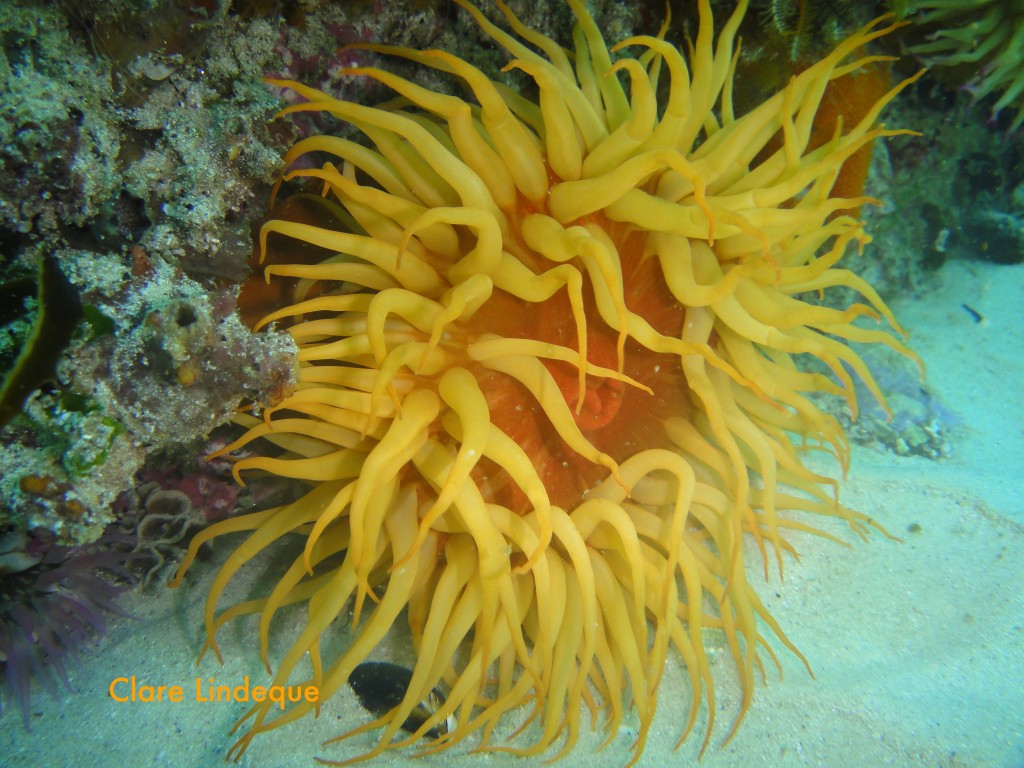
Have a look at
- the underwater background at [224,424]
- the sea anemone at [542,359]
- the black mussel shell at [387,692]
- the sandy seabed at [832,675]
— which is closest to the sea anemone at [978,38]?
the underwater background at [224,424]

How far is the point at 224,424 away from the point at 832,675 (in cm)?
315

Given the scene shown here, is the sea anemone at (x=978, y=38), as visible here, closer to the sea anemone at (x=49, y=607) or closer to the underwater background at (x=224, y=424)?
the underwater background at (x=224, y=424)

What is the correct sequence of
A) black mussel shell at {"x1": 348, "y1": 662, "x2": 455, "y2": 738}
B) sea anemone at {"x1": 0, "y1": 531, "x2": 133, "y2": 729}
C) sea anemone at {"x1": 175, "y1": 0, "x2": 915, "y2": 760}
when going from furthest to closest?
1. black mussel shell at {"x1": 348, "y1": 662, "x2": 455, "y2": 738}
2. sea anemone at {"x1": 0, "y1": 531, "x2": 133, "y2": 729}
3. sea anemone at {"x1": 175, "y1": 0, "x2": 915, "y2": 760}

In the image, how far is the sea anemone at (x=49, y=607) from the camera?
2.60m

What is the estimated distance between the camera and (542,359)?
2602 millimetres

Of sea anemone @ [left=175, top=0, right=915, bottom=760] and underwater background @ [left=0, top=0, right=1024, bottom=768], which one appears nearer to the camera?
underwater background @ [left=0, top=0, right=1024, bottom=768]

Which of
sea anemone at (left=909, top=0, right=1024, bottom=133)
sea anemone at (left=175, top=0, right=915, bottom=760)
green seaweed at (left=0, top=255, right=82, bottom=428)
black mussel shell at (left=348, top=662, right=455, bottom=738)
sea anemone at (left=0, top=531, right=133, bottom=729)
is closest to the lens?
green seaweed at (left=0, top=255, right=82, bottom=428)

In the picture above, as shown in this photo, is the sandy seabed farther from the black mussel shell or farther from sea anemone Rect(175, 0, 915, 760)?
sea anemone Rect(175, 0, 915, 760)

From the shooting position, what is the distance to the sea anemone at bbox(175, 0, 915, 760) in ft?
7.19

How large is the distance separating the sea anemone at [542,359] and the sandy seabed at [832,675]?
1.26 ft

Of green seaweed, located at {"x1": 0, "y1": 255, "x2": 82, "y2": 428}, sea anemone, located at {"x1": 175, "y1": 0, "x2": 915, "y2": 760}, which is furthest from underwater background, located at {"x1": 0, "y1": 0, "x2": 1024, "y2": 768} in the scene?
sea anemone, located at {"x1": 175, "y1": 0, "x2": 915, "y2": 760}

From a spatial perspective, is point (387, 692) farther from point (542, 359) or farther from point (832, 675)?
point (832, 675)

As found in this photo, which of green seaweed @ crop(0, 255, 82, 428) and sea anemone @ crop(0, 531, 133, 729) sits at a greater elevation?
green seaweed @ crop(0, 255, 82, 428)

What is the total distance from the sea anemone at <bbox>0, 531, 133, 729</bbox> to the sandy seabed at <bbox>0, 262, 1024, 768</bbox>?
0.52 feet
